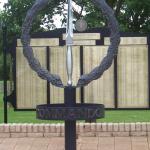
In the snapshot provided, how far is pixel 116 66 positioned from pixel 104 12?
166 inches

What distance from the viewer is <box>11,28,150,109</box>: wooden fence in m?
11.6

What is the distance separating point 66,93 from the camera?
7.44 metres

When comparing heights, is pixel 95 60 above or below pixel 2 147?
above

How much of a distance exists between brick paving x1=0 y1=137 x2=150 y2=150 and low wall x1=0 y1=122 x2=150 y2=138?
139mm

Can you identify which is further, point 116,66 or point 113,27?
point 116,66

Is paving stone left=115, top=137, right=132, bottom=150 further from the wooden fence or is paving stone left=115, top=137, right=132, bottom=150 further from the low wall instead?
the wooden fence

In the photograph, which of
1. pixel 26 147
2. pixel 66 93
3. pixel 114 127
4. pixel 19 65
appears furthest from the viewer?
pixel 19 65

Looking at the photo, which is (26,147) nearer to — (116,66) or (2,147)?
(2,147)

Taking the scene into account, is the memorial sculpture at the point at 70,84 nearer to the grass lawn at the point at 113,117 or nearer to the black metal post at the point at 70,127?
the black metal post at the point at 70,127

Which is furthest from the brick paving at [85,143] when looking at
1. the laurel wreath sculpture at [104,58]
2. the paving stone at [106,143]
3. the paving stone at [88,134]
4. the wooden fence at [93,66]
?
the laurel wreath sculpture at [104,58]

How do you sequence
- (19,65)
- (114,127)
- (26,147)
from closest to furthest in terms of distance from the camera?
1. (26,147)
2. (114,127)
3. (19,65)

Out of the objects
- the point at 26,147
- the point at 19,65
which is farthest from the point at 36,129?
the point at 19,65

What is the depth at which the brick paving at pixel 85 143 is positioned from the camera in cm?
937

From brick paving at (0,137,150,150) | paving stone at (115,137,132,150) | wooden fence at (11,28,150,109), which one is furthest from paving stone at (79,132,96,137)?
wooden fence at (11,28,150,109)
